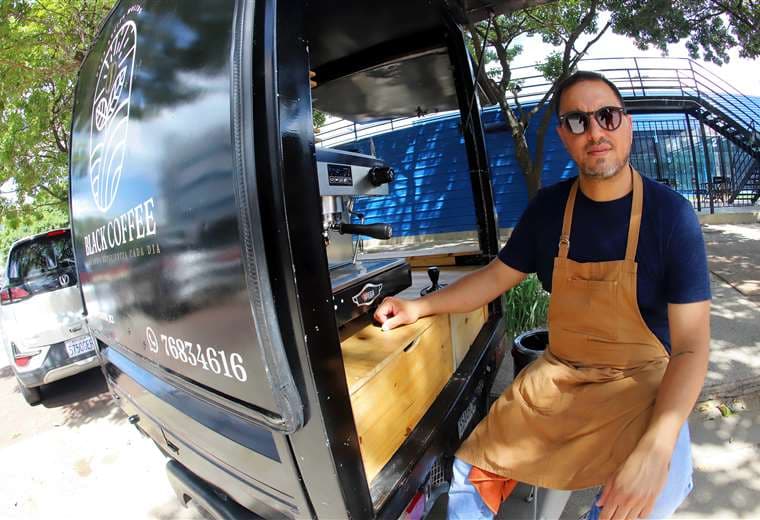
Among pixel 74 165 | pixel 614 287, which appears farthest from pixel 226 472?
pixel 74 165

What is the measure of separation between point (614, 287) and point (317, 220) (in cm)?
105

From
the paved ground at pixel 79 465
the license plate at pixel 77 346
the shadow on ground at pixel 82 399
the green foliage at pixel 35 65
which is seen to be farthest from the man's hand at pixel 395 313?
the green foliage at pixel 35 65

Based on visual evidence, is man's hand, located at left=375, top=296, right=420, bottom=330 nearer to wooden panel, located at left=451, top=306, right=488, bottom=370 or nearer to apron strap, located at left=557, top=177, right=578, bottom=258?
wooden panel, located at left=451, top=306, right=488, bottom=370

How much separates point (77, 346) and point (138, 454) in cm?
195

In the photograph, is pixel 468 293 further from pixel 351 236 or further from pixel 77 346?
pixel 77 346

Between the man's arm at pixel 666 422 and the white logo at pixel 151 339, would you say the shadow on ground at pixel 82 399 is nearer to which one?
the white logo at pixel 151 339

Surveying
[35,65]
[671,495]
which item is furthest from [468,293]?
[35,65]

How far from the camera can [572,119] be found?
60.6 inches

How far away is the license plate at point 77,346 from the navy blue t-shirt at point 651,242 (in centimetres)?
485

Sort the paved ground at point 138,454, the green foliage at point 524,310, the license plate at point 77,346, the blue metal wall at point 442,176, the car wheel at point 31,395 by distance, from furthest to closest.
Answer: the blue metal wall at point 442,176 < the car wheel at point 31,395 < the license plate at point 77,346 < the green foliage at point 524,310 < the paved ground at point 138,454

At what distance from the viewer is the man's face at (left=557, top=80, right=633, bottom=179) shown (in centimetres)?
150

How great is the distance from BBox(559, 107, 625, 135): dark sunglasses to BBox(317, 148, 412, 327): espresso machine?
0.83 metres

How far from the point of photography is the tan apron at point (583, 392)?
140 cm

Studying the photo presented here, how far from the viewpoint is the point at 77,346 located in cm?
470
